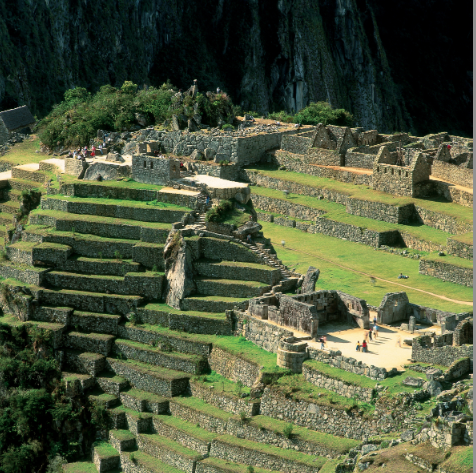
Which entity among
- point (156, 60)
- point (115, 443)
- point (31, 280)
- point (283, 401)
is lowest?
point (115, 443)

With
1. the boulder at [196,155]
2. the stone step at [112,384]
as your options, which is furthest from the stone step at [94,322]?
the boulder at [196,155]

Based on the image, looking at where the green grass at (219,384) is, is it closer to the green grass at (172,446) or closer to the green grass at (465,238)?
the green grass at (172,446)

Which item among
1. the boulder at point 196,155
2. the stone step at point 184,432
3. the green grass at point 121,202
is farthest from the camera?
the boulder at point 196,155

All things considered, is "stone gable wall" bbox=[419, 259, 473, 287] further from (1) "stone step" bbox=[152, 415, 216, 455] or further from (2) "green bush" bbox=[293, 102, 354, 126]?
(2) "green bush" bbox=[293, 102, 354, 126]

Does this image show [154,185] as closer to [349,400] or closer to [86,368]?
[86,368]

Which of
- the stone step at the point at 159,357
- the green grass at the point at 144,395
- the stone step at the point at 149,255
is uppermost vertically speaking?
the stone step at the point at 149,255

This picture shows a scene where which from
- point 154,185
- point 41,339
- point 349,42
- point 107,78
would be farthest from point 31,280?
point 349,42
